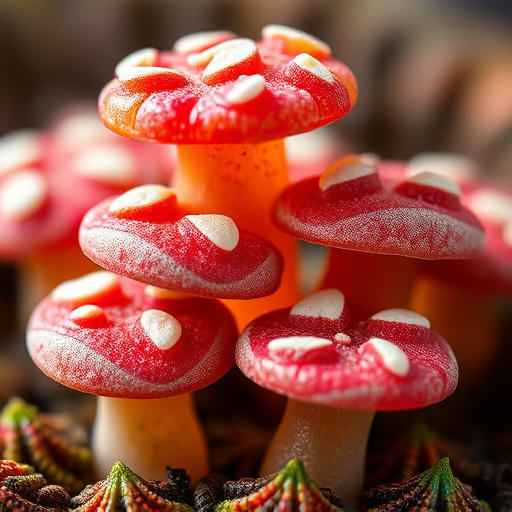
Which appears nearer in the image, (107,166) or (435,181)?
(435,181)

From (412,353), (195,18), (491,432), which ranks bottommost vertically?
(491,432)

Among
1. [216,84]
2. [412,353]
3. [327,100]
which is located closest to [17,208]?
[216,84]

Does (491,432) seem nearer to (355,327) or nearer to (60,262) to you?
(355,327)

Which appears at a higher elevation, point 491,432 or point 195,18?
point 195,18

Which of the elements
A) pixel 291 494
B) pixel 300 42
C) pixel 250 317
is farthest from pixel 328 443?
pixel 300 42

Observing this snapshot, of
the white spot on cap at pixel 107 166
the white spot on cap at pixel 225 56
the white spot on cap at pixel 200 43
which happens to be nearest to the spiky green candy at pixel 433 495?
the white spot on cap at pixel 225 56

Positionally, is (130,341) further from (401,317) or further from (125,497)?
(401,317)
